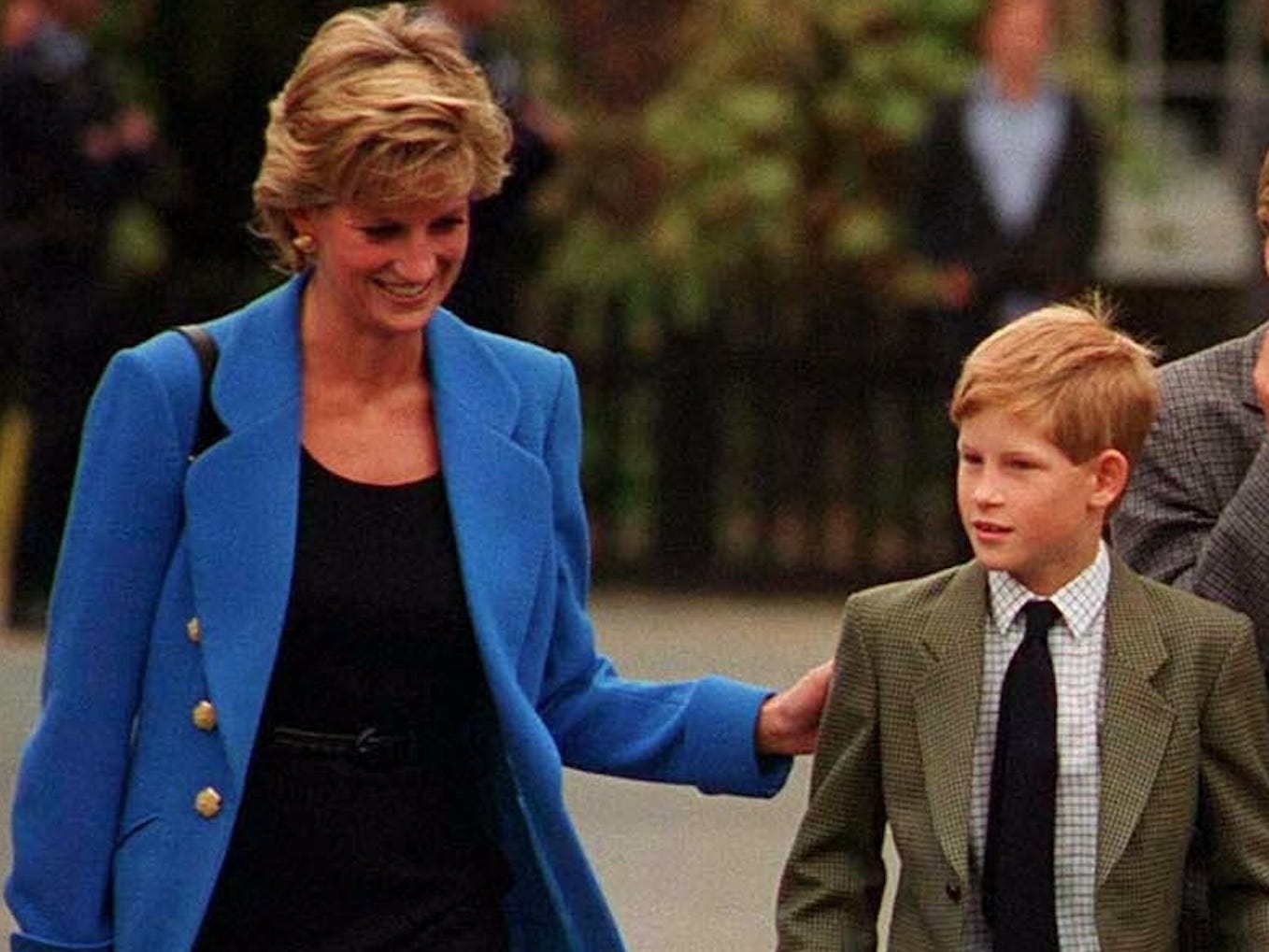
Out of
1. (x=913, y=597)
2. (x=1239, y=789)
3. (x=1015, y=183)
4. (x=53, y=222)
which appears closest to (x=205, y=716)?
(x=913, y=597)

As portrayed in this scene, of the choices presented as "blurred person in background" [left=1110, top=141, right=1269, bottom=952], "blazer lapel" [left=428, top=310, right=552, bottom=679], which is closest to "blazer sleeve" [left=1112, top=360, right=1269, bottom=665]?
"blurred person in background" [left=1110, top=141, right=1269, bottom=952]

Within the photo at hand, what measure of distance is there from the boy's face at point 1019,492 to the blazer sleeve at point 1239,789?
0.22m

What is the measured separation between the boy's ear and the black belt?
818 millimetres

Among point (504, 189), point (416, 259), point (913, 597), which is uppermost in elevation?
point (416, 259)

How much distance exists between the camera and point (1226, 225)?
17.4 m

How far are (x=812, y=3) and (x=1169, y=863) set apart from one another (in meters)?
10.9

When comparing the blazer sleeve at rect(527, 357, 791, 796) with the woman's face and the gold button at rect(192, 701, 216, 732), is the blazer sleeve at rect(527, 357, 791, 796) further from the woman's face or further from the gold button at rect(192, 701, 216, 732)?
the gold button at rect(192, 701, 216, 732)

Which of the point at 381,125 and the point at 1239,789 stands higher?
the point at 381,125

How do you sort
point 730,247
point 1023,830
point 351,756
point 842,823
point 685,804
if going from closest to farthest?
point 1023,830 → point 842,823 → point 351,756 → point 685,804 → point 730,247

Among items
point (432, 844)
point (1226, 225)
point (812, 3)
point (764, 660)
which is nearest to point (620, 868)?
point (764, 660)

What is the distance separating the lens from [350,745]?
14.5 ft

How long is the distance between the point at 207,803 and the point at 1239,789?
1099mm

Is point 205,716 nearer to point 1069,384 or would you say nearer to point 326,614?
point 326,614

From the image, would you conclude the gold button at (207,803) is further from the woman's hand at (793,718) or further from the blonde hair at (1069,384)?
the blonde hair at (1069,384)
